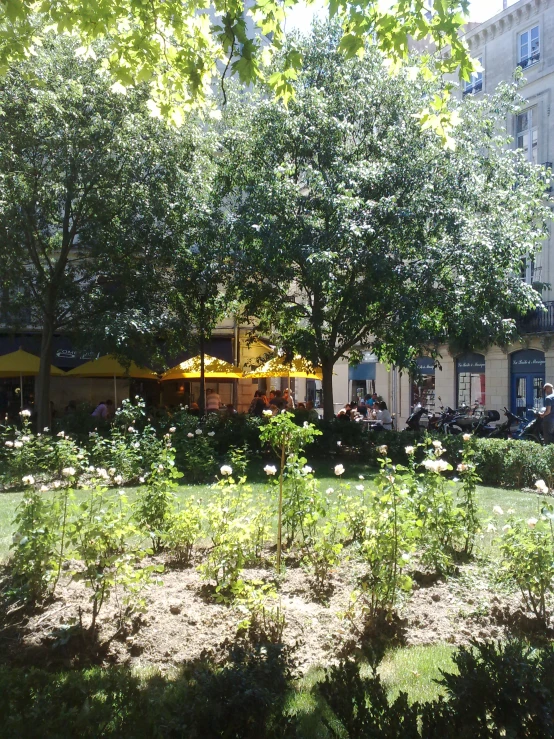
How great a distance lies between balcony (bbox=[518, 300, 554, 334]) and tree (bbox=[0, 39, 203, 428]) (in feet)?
52.0

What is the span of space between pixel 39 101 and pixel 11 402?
43.3 ft

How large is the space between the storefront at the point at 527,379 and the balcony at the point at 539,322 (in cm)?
106

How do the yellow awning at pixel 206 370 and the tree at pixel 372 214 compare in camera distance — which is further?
the yellow awning at pixel 206 370

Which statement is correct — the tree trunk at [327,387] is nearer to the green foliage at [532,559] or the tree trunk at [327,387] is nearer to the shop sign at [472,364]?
the green foliage at [532,559]

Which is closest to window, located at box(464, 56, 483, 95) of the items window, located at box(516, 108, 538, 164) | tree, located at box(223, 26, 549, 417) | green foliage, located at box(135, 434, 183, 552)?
window, located at box(516, 108, 538, 164)

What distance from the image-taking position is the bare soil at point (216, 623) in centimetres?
425

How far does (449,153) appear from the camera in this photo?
14570mm

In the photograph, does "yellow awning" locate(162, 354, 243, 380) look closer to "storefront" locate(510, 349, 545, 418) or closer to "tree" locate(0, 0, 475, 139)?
"tree" locate(0, 0, 475, 139)

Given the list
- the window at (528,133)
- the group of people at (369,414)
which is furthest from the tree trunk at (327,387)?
the window at (528,133)

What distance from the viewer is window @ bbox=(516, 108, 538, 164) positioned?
1060 inches

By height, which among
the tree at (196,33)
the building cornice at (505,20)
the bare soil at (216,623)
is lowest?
the bare soil at (216,623)

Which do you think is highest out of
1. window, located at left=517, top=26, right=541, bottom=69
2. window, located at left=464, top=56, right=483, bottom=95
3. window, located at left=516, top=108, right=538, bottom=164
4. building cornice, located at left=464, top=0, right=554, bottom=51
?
building cornice, located at left=464, top=0, right=554, bottom=51

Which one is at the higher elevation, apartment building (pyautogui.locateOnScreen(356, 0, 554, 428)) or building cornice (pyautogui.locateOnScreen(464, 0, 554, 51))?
building cornice (pyautogui.locateOnScreen(464, 0, 554, 51))

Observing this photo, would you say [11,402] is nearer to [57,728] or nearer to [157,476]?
[157,476]
